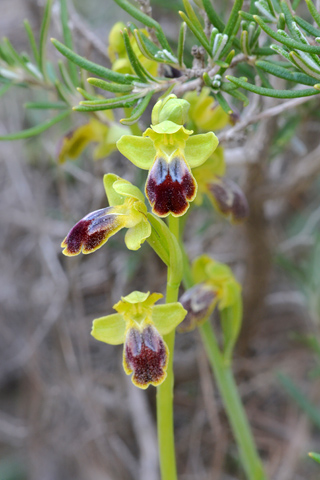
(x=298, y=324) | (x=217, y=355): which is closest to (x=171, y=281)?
(x=217, y=355)

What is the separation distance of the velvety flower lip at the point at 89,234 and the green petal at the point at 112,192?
44mm

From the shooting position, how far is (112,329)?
2.12 feet

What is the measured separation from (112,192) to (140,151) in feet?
0.25

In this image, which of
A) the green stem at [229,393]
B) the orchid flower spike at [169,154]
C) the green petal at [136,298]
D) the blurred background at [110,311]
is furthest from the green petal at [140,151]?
the blurred background at [110,311]

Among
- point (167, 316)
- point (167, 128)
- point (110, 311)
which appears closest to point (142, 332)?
point (167, 316)

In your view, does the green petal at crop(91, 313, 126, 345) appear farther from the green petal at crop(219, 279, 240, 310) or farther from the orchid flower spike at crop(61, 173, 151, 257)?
the green petal at crop(219, 279, 240, 310)

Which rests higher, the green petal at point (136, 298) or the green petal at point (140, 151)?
the green petal at point (140, 151)

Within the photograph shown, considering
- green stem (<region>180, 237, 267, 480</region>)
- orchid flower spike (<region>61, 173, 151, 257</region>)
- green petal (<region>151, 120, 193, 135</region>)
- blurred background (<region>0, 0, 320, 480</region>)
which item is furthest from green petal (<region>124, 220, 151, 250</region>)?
blurred background (<region>0, 0, 320, 480</region>)

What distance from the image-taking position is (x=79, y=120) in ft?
3.92

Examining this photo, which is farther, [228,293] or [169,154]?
[228,293]

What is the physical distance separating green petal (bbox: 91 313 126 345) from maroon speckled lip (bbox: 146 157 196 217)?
0.63 feet

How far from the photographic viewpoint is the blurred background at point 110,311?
1.27 metres

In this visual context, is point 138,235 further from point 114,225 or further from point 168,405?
point 168,405

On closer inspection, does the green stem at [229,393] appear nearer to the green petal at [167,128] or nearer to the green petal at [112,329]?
the green petal at [112,329]
